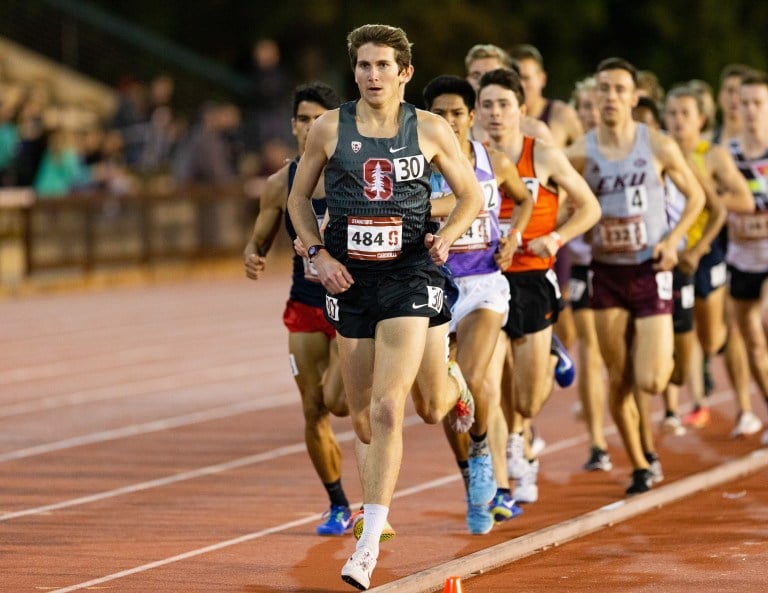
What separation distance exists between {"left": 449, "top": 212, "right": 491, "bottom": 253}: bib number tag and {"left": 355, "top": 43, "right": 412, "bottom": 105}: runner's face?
1615 millimetres

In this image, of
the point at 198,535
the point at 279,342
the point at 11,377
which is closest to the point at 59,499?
the point at 198,535

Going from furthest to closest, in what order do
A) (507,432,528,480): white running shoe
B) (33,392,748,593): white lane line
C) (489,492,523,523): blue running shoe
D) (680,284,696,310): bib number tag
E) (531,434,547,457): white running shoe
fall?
(531,434,547,457): white running shoe
(680,284,696,310): bib number tag
(507,432,528,480): white running shoe
(489,492,523,523): blue running shoe
(33,392,748,593): white lane line

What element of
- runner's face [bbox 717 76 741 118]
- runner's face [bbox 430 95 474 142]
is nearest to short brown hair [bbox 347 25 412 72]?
runner's face [bbox 430 95 474 142]

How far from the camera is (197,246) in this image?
2572 centimetres

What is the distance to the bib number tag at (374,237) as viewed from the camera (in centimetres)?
785

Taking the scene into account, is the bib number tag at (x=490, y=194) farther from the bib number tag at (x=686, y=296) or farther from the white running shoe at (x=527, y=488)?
the bib number tag at (x=686, y=296)

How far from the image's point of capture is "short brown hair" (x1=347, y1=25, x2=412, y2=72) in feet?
25.6

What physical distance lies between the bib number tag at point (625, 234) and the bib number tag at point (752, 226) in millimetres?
2579

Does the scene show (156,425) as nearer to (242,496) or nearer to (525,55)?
(242,496)

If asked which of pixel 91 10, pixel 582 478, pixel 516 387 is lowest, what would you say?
pixel 582 478

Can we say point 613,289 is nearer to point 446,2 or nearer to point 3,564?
point 3,564

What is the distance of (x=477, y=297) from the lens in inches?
368

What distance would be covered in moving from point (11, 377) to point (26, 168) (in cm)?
748

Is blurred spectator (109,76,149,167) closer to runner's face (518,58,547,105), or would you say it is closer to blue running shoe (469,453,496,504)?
runner's face (518,58,547,105)
